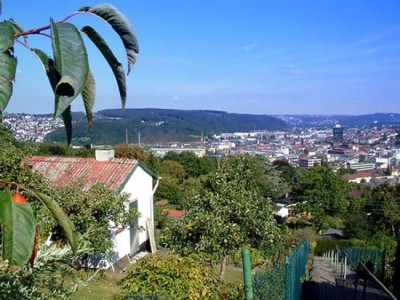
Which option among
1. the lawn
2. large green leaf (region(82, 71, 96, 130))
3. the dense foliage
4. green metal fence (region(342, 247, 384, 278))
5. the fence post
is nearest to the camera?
large green leaf (region(82, 71, 96, 130))

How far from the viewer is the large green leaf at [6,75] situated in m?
0.90

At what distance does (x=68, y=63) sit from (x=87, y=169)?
51.1 ft

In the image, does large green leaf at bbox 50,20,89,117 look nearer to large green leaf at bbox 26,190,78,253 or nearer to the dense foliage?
large green leaf at bbox 26,190,78,253

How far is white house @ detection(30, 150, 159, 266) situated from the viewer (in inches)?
595

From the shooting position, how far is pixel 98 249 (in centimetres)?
1180

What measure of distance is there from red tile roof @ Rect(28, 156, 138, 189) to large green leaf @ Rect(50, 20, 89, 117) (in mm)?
13976

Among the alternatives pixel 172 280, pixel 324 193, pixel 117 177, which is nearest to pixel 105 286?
pixel 117 177

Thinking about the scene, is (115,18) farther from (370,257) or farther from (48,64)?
(370,257)

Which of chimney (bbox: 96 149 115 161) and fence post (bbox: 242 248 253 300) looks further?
chimney (bbox: 96 149 115 161)

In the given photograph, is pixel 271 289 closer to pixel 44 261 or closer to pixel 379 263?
pixel 44 261

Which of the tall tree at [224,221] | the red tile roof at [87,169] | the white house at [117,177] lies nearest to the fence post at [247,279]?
the tall tree at [224,221]

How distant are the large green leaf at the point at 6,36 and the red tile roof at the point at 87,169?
1390 cm

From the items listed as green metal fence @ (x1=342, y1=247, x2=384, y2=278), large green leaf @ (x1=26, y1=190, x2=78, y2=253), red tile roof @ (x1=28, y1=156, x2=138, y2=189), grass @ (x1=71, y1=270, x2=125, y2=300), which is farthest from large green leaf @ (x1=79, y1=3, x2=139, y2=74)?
red tile roof @ (x1=28, y1=156, x2=138, y2=189)

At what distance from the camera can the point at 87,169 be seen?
16.0 meters
